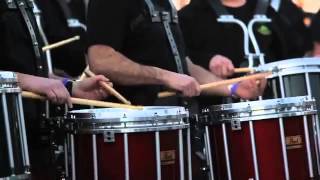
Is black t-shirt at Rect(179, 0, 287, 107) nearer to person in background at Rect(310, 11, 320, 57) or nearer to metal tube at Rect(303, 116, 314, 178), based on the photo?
person in background at Rect(310, 11, 320, 57)

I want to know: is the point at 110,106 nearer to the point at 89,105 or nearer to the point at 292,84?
the point at 89,105

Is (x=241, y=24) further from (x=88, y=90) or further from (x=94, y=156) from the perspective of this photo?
(x=94, y=156)

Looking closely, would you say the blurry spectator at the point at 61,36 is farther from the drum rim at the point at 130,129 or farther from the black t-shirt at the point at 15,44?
the drum rim at the point at 130,129

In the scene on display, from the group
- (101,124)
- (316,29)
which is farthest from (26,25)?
(316,29)

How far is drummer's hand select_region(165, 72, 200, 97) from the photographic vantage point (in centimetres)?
340

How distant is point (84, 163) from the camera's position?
283cm

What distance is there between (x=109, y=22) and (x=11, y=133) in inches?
42.9

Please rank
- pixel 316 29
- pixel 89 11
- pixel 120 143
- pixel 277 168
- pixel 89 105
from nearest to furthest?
pixel 120 143
pixel 277 168
pixel 89 105
pixel 89 11
pixel 316 29

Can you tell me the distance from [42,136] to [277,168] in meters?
0.96

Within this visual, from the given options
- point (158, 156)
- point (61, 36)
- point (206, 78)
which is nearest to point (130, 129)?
point (158, 156)

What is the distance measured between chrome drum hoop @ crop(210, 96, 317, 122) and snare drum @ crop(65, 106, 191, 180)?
310 millimetres

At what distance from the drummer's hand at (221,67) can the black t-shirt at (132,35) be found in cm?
55

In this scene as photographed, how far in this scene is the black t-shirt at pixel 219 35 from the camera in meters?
4.43

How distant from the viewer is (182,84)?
134 inches
